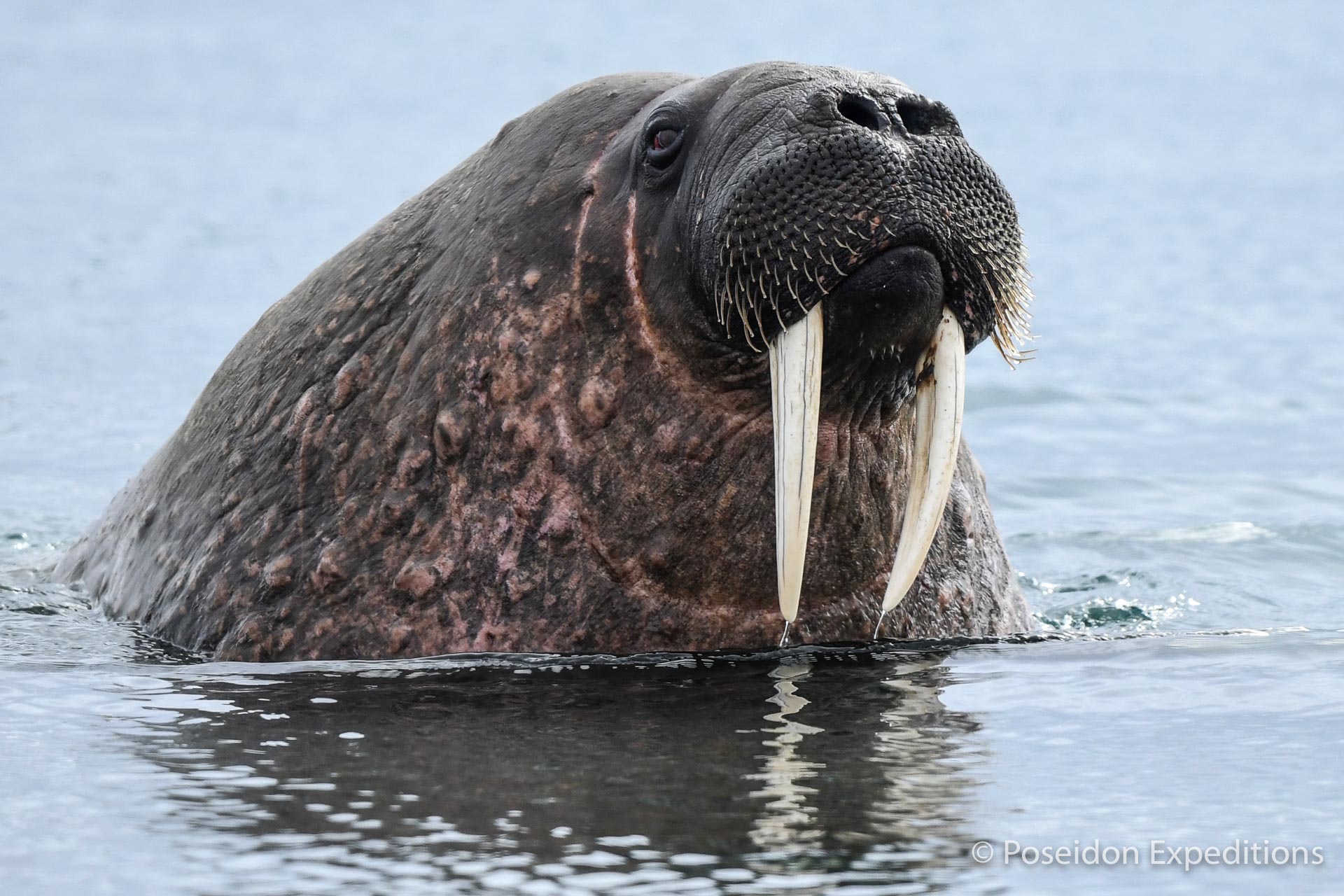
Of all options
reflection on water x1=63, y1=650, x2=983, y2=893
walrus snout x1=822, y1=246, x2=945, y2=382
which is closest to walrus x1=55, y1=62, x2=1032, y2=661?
walrus snout x1=822, y1=246, x2=945, y2=382

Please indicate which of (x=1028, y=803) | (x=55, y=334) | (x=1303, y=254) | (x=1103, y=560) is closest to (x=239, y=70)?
(x=55, y=334)

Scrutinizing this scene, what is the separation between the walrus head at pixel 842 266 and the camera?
5.53 metres

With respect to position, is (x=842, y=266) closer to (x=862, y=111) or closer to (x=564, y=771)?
(x=862, y=111)

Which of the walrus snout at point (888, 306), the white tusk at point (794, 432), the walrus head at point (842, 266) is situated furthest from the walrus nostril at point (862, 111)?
the white tusk at point (794, 432)

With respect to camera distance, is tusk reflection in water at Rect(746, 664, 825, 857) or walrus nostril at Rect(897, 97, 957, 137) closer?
tusk reflection in water at Rect(746, 664, 825, 857)

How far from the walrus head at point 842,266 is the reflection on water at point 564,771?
0.43 metres

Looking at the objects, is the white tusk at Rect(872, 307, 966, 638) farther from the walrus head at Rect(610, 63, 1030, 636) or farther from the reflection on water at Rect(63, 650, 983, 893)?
the reflection on water at Rect(63, 650, 983, 893)

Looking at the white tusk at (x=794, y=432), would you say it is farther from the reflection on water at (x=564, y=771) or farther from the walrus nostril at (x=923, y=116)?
the walrus nostril at (x=923, y=116)

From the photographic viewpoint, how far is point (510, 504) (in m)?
6.22

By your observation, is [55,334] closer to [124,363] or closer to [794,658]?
[124,363]

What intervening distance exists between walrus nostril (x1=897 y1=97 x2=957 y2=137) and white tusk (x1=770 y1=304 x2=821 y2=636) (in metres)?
0.61

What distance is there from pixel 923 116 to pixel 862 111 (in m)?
0.18

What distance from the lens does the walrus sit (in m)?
5.61

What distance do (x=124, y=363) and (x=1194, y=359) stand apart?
908 centimetres
